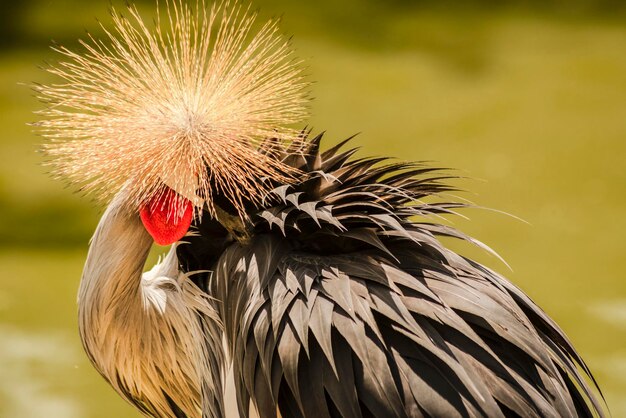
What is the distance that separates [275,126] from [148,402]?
52 cm

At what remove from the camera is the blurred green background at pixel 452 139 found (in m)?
2.21

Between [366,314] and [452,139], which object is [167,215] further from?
[452,139]

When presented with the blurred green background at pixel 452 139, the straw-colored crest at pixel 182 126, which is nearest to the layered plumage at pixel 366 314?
the straw-colored crest at pixel 182 126

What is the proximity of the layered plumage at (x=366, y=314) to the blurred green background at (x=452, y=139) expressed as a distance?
775 mm

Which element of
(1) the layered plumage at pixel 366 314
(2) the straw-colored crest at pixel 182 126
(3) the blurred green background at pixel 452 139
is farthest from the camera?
(3) the blurred green background at pixel 452 139

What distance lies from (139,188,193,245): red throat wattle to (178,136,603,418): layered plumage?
8 centimetres

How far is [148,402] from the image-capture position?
62.2 inches

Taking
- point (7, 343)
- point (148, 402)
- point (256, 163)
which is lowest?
point (7, 343)

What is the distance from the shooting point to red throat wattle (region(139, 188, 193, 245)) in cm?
135

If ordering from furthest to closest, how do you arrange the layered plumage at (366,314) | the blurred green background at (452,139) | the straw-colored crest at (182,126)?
the blurred green background at (452,139), the straw-colored crest at (182,126), the layered plumage at (366,314)

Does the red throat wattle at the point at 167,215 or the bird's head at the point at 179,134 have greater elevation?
the bird's head at the point at 179,134

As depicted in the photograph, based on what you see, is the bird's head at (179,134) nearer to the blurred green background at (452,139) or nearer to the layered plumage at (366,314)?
the layered plumage at (366,314)

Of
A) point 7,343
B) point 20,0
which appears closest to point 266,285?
point 7,343

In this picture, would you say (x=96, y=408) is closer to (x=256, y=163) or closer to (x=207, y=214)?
(x=207, y=214)
